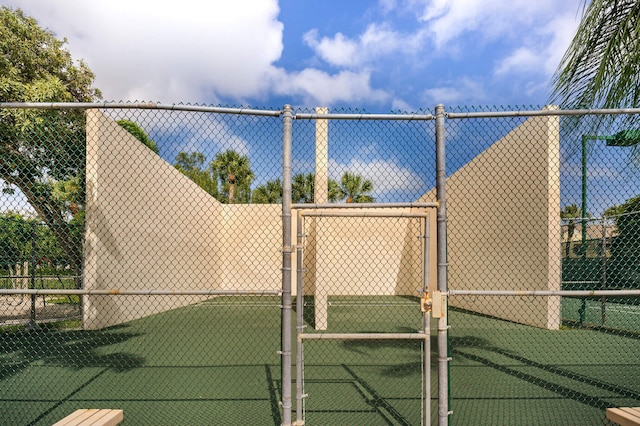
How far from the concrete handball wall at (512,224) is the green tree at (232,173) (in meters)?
16.3

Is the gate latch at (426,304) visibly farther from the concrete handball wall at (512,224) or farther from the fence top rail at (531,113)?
the concrete handball wall at (512,224)

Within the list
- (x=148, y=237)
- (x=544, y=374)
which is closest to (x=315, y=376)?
(x=544, y=374)

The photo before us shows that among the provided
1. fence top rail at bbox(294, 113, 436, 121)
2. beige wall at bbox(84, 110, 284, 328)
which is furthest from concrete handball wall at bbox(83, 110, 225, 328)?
fence top rail at bbox(294, 113, 436, 121)

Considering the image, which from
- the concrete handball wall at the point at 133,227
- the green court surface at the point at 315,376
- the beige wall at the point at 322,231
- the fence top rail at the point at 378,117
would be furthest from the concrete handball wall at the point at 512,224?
the concrete handball wall at the point at 133,227

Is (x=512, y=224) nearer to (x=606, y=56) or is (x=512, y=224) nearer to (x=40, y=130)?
(x=606, y=56)

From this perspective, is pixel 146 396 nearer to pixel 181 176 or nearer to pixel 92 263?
pixel 92 263

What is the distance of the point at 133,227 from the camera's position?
9.05m

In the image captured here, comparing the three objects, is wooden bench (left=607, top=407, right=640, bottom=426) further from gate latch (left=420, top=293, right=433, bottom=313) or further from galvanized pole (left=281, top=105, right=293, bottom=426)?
galvanized pole (left=281, top=105, right=293, bottom=426)

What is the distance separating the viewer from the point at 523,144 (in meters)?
8.34

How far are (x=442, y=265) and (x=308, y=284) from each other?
11.4 m

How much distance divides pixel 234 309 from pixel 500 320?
22.5 feet

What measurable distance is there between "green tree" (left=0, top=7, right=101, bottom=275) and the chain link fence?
84 millimetres

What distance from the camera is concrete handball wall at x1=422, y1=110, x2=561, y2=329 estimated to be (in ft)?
25.8

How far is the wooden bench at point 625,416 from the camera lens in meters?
3.01
